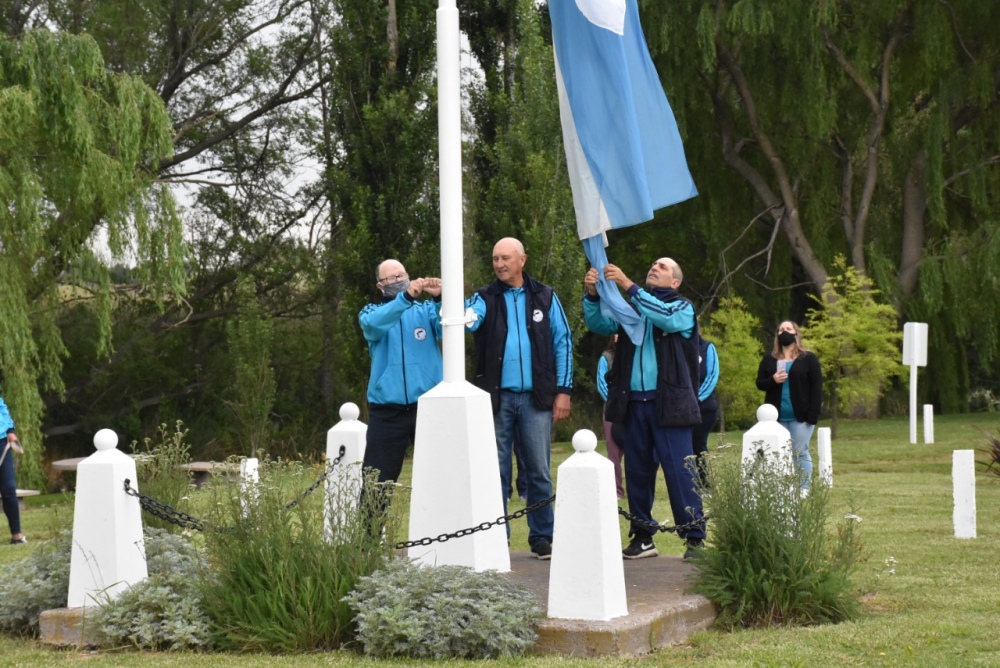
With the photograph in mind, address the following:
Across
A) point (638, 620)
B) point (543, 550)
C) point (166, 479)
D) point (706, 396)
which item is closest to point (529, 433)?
point (543, 550)

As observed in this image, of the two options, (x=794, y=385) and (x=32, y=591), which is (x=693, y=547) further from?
(x=794, y=385)

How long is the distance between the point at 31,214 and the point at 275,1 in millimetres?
18504

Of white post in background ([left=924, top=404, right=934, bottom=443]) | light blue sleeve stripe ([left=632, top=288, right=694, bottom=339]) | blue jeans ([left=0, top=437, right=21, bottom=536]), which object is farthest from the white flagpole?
white post in background ([left=924, top=404, right=934, bottom=443])

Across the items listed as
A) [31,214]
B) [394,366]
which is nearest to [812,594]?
[394,366]

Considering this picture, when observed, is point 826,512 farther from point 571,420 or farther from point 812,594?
point 571,420

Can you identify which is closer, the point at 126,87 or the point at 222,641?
the point at 222,641

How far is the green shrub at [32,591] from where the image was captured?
286 inches

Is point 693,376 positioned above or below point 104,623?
above

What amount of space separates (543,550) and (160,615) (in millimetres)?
2747

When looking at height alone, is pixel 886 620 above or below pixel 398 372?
below

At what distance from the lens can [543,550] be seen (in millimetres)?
8641

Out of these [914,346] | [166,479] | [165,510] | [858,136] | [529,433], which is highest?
[858,136]

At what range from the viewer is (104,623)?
6785 millimetres

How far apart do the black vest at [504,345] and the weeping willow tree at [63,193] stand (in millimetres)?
11395
